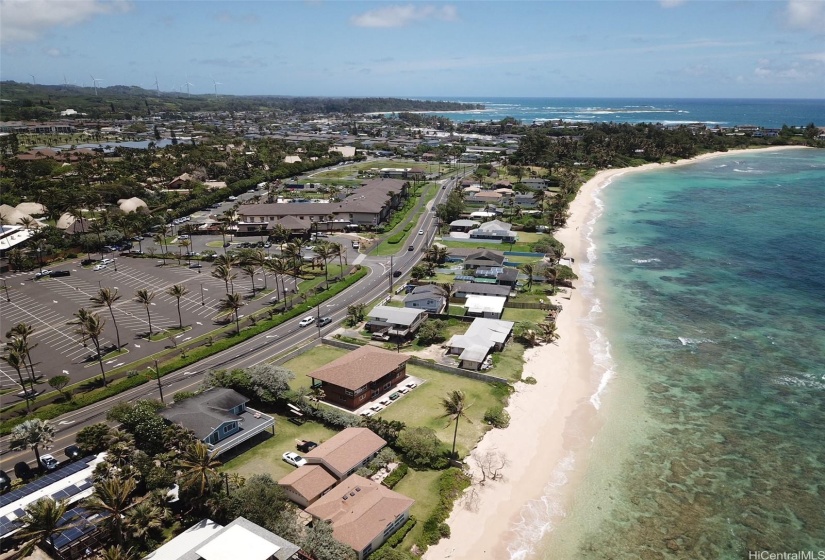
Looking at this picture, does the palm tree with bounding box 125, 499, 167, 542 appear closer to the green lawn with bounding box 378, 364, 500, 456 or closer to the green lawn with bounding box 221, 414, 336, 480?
the green lawn with bounding box 221, 414, 336, 480

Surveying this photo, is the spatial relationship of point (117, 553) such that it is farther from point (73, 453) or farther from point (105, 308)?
point (105, 308)

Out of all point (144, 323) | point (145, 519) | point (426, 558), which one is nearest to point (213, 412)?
point (145, 519)

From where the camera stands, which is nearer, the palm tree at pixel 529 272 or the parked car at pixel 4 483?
the parked car at pixel 4 483

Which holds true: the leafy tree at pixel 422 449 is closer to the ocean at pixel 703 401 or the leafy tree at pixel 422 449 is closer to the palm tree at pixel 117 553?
the ocean at pixel 703 401

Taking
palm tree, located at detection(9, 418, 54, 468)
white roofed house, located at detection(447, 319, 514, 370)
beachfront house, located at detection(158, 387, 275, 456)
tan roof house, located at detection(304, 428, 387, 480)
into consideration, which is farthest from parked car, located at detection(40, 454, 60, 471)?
white roofed house, located at detection(447, 319, 514, 370)

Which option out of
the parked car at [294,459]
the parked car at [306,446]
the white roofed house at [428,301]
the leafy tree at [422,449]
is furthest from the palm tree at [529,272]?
the parked car at [294,459]
